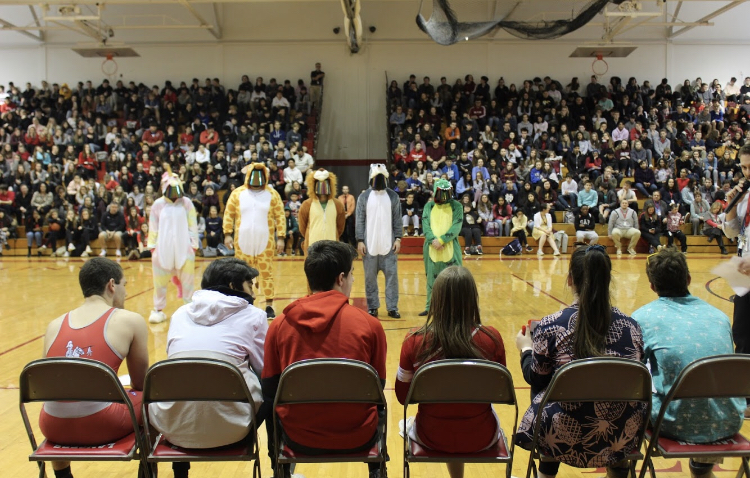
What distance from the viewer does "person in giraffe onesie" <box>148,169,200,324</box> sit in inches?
277

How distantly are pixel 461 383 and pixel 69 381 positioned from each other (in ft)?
5.05

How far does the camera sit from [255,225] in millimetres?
7191

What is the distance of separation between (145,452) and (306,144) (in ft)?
53.3

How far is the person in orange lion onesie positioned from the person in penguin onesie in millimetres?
251

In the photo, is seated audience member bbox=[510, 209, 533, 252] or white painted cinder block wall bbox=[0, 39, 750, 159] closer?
seated audience member bbox=[510, 209, 533, 252]

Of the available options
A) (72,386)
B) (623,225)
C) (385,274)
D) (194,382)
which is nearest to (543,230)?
(623,225)

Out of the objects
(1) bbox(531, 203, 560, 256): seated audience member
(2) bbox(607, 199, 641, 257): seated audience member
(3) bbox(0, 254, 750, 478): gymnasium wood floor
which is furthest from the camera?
(2) bbox(607, 199, 641, 257): seated audience member

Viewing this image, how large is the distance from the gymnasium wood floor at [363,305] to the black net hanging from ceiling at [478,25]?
125 inches

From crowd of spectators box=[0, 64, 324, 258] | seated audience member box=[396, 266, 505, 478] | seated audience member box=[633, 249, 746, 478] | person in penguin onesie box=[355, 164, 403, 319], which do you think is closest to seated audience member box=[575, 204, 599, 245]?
crowd of spectators box=[0, 64, 324, 258]

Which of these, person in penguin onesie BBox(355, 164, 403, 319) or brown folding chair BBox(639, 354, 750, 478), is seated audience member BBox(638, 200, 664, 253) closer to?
person in penguin onesie BBox(355, 164, 403, 319)

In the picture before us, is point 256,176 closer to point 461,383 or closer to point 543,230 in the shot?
point 461,383

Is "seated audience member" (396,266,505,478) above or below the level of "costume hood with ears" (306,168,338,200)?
below

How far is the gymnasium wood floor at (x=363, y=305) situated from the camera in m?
3.43

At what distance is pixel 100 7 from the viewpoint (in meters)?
14.6
